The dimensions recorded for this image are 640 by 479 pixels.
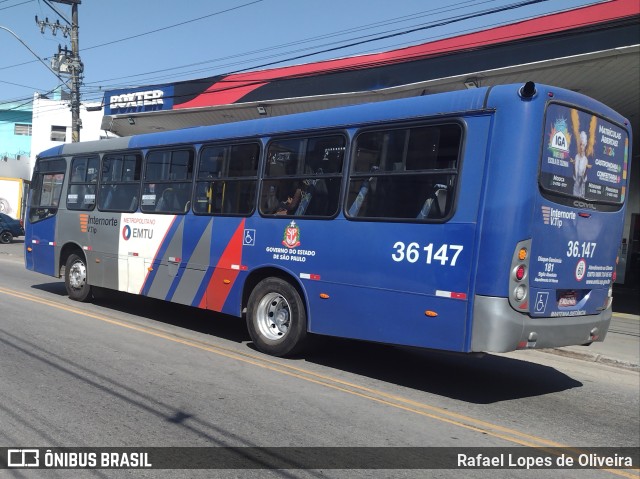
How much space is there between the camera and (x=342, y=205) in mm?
6953

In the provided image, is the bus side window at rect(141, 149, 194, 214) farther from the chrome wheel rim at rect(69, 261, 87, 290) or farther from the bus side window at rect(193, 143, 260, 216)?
the chrome wheel rim at rect(69, 261, 87, 290)

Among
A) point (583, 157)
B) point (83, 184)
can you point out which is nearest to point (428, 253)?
point (583, 157)

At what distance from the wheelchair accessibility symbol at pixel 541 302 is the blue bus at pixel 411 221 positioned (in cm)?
3

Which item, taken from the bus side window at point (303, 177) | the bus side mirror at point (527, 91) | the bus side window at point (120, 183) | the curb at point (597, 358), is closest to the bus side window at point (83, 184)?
the bus side window at point (120, 183)

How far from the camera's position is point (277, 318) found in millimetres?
7766

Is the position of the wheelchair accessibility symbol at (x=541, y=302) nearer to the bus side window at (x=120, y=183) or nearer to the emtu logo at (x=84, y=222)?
the bus side window at (x=120, y=183)

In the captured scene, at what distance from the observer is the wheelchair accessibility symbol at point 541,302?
5.86 metres

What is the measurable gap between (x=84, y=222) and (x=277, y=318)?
17.2ft

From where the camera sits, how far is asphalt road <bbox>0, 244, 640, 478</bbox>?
4684 millimetres

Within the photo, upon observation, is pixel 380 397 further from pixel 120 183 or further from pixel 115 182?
pixel 115 182

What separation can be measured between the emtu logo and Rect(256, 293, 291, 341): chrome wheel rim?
15.9 feet

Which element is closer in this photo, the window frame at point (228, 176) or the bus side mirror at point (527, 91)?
the bus side mirror at point (527, 91)

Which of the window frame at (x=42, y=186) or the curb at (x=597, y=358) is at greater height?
the window frame at (x=42, y=186)

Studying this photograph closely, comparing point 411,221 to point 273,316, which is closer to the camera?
point 411,221
